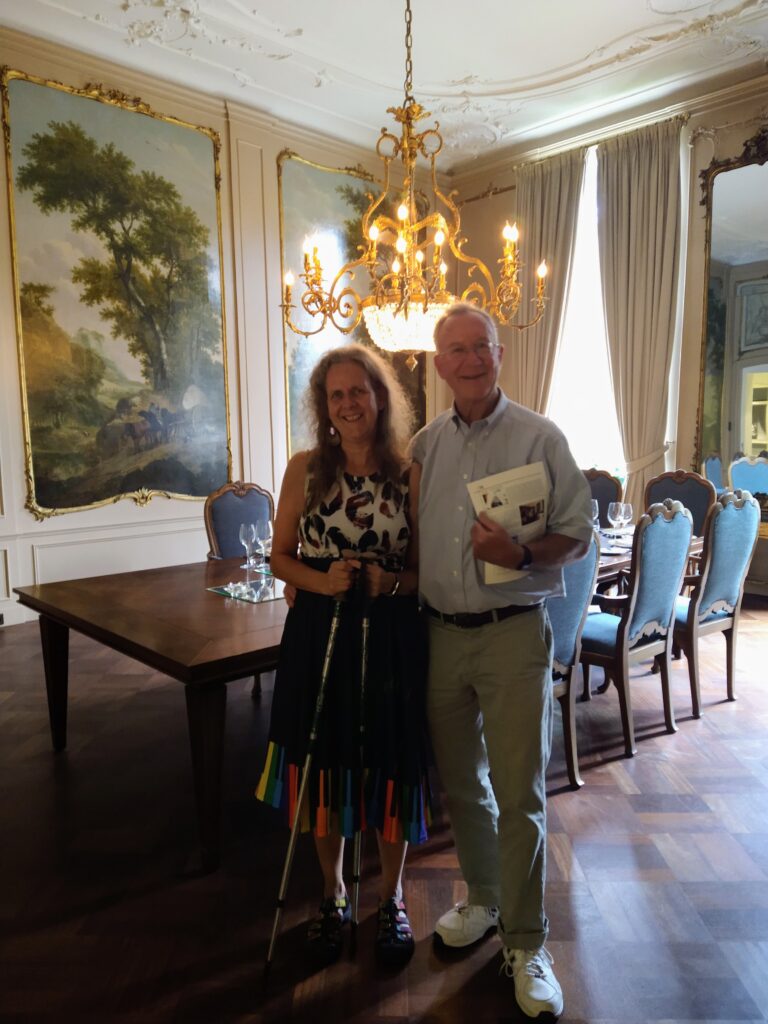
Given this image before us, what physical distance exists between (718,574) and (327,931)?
2411 mm

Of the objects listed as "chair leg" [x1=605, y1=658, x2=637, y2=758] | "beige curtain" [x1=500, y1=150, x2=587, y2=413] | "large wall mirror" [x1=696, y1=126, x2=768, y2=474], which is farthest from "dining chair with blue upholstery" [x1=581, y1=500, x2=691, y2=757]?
"beige curtain" [x1=500, y1=150, x2=587, y2=413]

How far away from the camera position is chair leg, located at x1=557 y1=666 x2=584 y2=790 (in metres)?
2.59

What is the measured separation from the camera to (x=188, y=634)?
216cm

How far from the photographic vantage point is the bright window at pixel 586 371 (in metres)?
6.12

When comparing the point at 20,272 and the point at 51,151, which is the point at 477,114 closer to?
the point at 51,151

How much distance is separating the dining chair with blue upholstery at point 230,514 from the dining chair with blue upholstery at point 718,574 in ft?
6.83

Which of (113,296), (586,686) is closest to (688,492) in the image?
(586,686)

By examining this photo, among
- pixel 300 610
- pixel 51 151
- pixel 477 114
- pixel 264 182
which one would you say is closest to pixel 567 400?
pixel 477 114

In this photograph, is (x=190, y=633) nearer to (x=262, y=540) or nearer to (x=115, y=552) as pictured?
(x=262, y=540)

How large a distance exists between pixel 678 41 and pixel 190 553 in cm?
491

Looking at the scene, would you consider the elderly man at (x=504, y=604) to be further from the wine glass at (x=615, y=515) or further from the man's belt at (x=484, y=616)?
the wine glass at (x=615, y=515)

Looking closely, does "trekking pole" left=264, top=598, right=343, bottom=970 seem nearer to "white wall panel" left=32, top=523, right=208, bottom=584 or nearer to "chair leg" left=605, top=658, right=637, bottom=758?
"chair leg" left=605, top=658, right=637, bottom=758

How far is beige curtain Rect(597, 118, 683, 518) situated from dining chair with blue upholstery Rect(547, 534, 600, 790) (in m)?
3.45

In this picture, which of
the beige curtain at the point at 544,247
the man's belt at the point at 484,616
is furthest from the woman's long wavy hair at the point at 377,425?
the beige curtain at the point at 544,247
